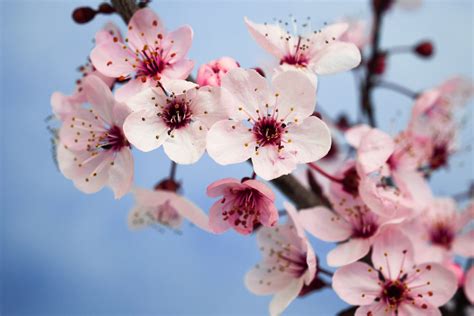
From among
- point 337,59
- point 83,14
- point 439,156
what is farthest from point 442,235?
point 83,14

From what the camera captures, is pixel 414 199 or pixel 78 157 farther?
pixel 414 199

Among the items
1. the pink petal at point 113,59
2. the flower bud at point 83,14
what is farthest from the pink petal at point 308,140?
the flower bud at point 83,14

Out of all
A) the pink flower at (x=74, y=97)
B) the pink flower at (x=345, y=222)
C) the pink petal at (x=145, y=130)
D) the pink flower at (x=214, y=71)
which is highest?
the pink flower at (x=74, y=97)

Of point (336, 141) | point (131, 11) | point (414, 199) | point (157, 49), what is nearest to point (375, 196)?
point (414, 199)

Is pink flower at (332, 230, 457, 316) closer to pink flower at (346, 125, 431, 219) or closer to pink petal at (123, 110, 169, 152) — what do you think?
pink flower at (346, 125, 431, 219)

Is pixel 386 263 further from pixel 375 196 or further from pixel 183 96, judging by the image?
pixel 183 96

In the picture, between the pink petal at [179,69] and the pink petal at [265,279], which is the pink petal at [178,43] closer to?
the pink petal at [179,69]
